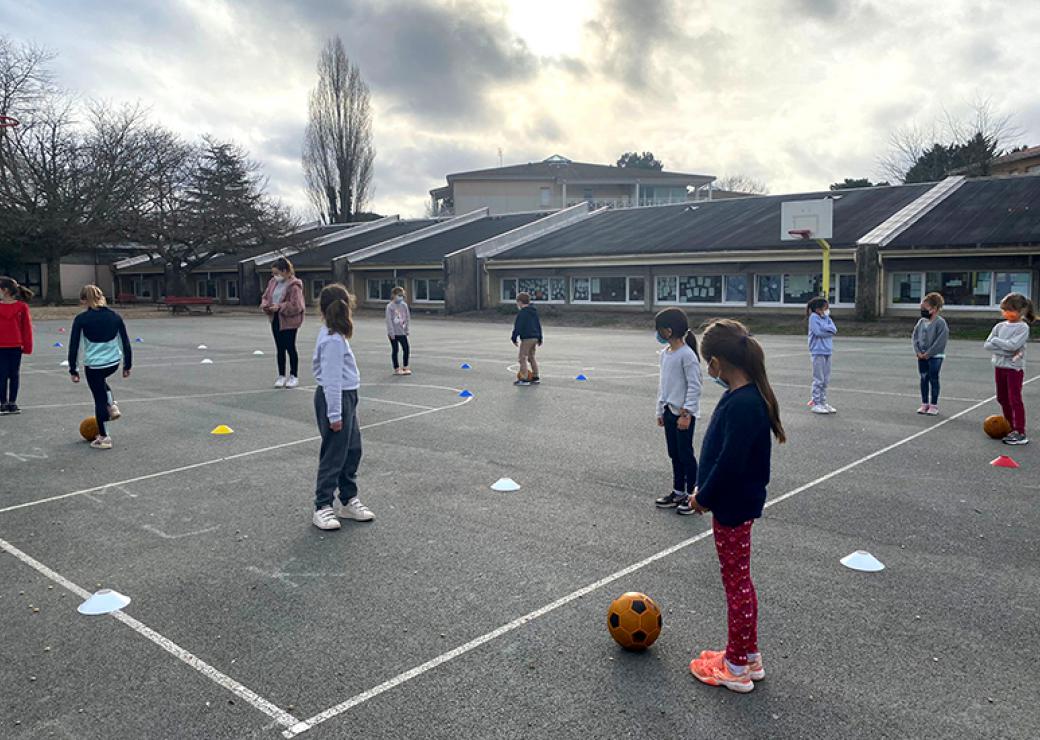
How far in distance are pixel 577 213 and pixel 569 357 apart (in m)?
33.0

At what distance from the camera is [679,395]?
674 centimetres

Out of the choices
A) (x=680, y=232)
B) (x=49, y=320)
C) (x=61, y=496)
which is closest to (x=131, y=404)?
(x=61, y=496)

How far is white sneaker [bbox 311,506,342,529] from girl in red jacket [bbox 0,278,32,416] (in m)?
6.96

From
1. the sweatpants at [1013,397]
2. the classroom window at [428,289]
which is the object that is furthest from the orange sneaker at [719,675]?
the classroom window at [428,289]

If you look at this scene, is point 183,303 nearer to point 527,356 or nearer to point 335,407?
point 527,356

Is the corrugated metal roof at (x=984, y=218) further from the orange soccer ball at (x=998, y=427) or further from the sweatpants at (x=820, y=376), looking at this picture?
the orange soccer ball at (x=998, y=427)

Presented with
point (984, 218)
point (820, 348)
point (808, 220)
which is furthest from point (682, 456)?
point (984, 218)

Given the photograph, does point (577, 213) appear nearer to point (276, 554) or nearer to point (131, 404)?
point (131, 404)

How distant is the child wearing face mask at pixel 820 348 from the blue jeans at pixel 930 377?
4.00ft

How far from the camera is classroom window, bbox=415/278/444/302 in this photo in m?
47.8

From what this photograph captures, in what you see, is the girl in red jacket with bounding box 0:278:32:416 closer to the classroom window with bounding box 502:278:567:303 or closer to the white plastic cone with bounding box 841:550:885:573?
the white plastic cone with bounding box 841:550:885:573

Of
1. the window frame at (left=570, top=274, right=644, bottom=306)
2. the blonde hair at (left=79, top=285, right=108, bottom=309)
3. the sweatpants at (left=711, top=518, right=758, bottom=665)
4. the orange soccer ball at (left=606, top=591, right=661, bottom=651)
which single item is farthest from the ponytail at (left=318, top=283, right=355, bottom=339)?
the window frame at (left=570, top=274, right=644, bottom=306)

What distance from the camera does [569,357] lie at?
20062 millimetres

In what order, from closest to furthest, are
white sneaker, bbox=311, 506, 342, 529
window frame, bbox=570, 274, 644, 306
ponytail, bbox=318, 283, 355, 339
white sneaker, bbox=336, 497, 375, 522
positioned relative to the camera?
white sneaker, bbox=311, 506, 342, 529
ponytail, bbox=318, 283, 355, 339
white sneaker, bbox=336, 497, 375, 522
window frame, bbox=570, 274, 644, 306
